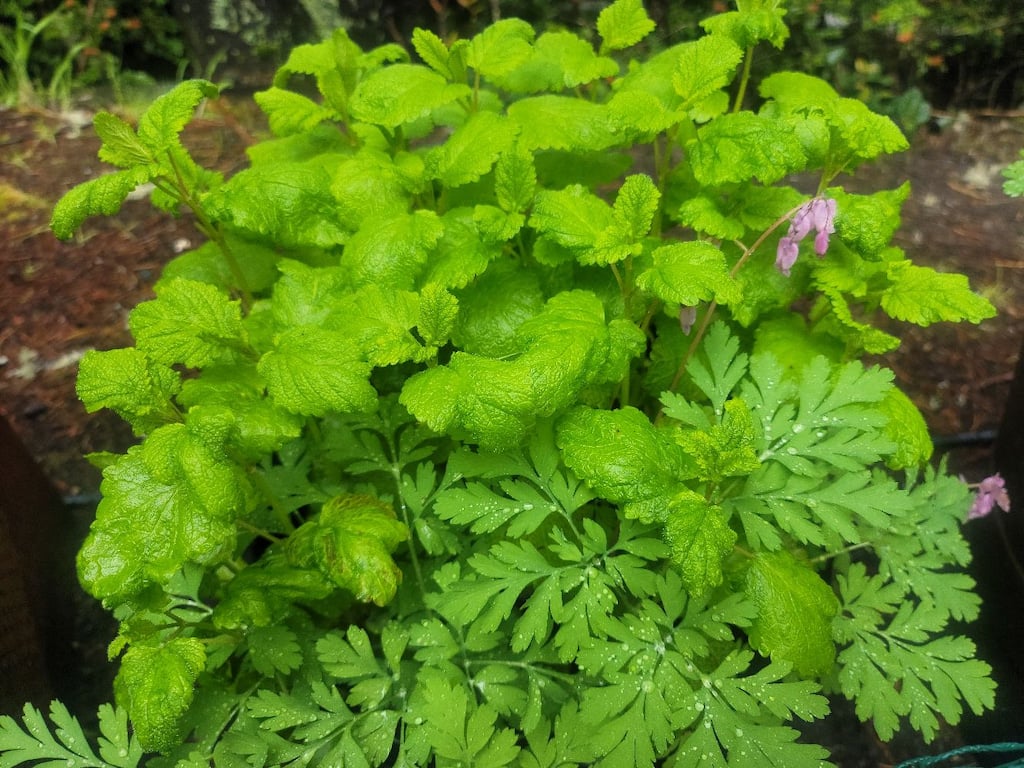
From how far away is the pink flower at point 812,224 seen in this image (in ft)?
3.08

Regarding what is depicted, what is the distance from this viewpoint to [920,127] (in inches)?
114

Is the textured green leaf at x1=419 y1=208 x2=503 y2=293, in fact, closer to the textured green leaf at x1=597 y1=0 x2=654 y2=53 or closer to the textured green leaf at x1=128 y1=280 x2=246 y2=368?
the textured green leaf at x1=128 y1=280 x2=246 y2=368

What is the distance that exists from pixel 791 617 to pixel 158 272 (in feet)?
6.88

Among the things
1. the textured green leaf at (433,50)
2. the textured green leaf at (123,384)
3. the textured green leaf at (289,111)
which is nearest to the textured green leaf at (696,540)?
the textured green leaf at (123,384)

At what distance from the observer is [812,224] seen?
3.14ft

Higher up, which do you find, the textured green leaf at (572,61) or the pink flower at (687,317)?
the textured green leaf at (572,61)

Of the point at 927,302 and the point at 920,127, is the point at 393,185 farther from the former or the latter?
the point at 920,127

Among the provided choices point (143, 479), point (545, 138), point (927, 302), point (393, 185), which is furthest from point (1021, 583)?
point (143, 479)

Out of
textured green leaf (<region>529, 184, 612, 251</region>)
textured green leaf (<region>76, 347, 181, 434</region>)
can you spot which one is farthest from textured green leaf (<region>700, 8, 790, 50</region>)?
textured green leaf (<region>76, 347, 181, 434</region>)

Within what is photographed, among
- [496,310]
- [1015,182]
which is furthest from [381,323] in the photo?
[1015,182]

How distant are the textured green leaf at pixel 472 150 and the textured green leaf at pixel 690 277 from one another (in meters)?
0.29

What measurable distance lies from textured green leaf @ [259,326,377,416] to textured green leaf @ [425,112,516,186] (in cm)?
33

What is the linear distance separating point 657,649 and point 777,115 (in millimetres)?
815

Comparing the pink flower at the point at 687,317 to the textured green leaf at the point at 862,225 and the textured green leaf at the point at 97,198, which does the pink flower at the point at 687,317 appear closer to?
the textured green leaf at the point at 862,225
